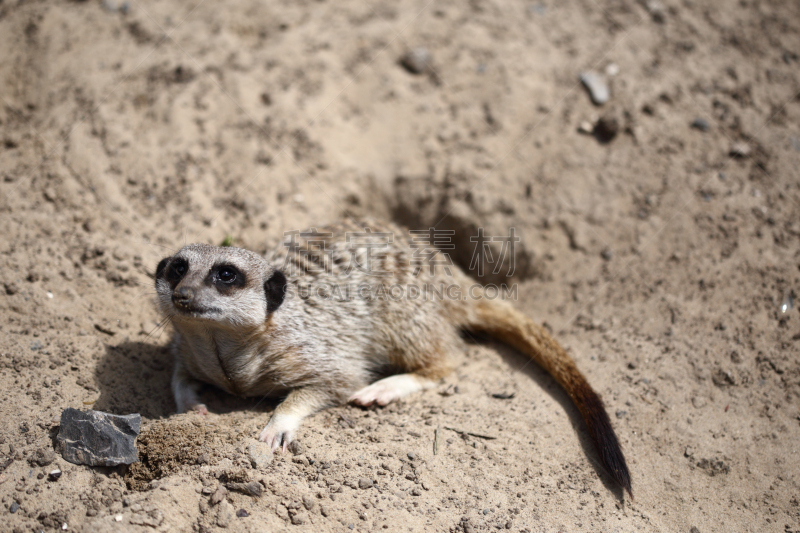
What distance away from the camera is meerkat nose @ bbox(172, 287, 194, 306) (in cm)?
227

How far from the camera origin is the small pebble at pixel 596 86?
418 centimetres

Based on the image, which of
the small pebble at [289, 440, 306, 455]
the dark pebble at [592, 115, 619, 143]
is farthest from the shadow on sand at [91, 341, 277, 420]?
the dark pebble at [592, 115, 619, 143]

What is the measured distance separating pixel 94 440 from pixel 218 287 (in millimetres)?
818

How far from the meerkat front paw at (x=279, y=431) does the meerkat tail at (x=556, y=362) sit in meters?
1.34

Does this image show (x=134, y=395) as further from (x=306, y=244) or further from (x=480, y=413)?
(x=480, y=413)

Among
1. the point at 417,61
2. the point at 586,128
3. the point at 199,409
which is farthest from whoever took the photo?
the point at 417,61

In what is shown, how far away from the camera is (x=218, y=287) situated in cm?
246

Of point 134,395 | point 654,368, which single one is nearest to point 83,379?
point 134,395

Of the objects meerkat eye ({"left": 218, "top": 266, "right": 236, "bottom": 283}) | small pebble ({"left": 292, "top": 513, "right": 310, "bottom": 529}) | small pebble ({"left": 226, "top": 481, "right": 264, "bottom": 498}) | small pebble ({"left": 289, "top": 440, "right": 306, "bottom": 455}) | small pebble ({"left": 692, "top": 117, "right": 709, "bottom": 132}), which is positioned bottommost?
small pebble ({"left": 289, "top": 440, "right": 306, "bottom": 455})

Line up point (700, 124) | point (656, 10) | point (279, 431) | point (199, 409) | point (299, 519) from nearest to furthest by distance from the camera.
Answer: point (299, 519), point (279, 431), point (199, 409), point (700, 124), point (656, 10)

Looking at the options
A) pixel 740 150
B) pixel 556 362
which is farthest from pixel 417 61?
pixel 556 362

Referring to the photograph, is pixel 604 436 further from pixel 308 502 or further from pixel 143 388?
pixel 143 388

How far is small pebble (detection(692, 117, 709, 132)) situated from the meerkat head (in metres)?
3.31

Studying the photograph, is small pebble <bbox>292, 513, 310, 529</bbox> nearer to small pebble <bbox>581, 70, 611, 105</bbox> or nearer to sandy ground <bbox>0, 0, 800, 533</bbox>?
sandy ground <bbox>0, 0, 800, 533</bbox>
